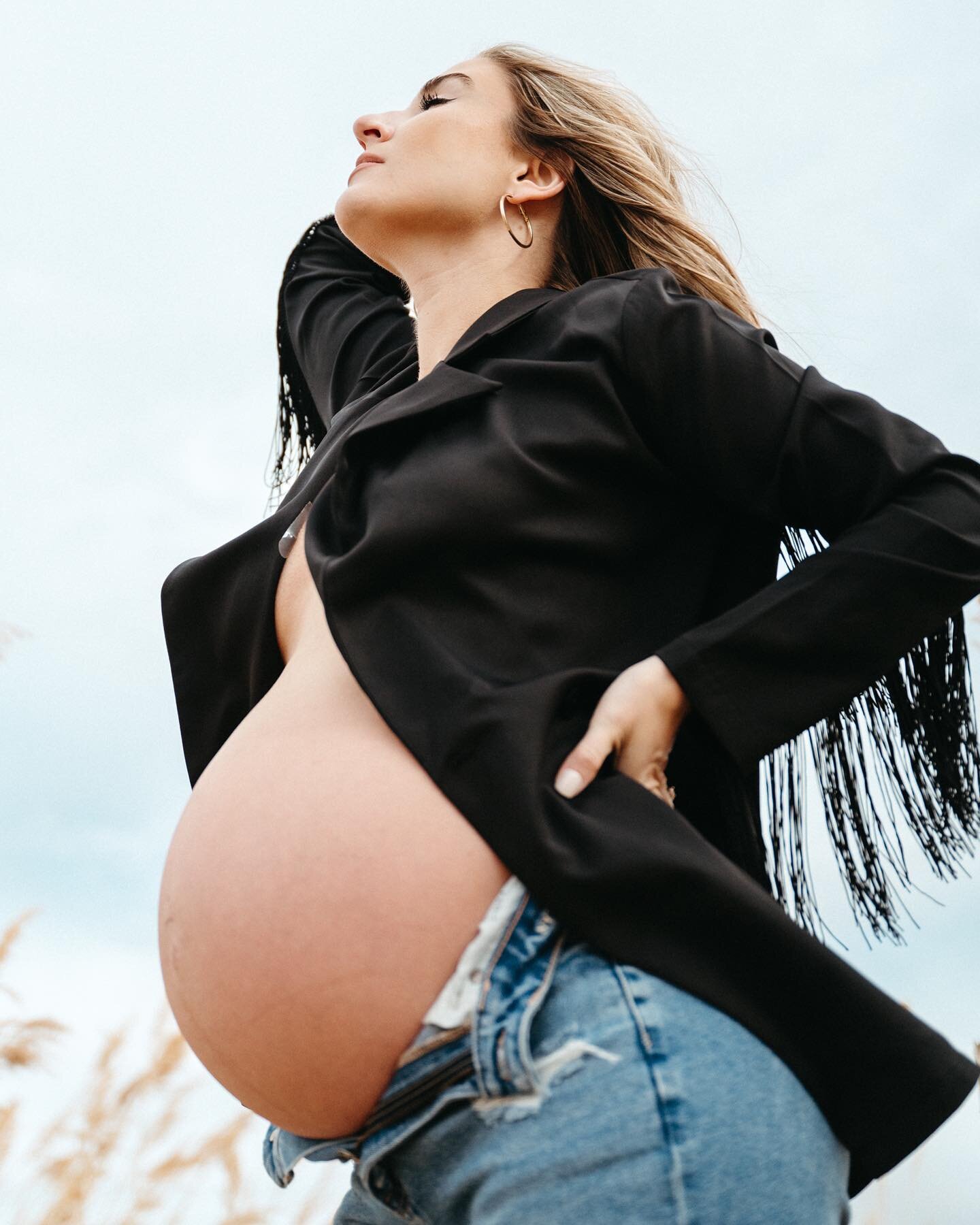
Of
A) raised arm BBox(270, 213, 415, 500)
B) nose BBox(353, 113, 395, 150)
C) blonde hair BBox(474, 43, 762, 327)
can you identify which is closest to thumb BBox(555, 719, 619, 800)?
blonde hair BBox(474, 43, 762, 327)

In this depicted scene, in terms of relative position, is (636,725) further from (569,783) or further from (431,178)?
(431,178)

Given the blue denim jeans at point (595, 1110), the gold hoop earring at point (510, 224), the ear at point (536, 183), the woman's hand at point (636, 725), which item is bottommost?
the blue denim jeans at point (595, 1110)

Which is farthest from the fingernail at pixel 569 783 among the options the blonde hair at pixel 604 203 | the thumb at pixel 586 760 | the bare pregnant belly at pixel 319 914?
the blonde hair at pixel 604 203

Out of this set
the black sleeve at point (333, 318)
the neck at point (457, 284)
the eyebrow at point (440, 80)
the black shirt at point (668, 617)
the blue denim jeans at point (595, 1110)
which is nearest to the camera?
the blue denim jeans at point (595, 1110)

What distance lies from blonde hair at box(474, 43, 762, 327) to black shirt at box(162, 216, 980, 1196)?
0.34 meters

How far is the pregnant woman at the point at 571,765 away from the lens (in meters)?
1.18

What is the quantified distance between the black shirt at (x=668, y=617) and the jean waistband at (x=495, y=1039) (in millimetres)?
39

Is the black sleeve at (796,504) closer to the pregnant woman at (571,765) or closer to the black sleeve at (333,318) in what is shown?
the pregnant woman at (571,765)

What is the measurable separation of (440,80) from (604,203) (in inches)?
16.2

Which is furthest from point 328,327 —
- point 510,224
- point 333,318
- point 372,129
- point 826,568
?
point 826,568

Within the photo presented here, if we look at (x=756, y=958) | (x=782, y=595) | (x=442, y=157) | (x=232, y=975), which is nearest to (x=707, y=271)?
(x=442, y=157)

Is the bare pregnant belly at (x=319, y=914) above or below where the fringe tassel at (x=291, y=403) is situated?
below

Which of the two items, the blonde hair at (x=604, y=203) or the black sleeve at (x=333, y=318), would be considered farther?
the black sleeve at (x=333, y=318)

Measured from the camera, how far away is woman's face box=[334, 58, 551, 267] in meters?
2.08
